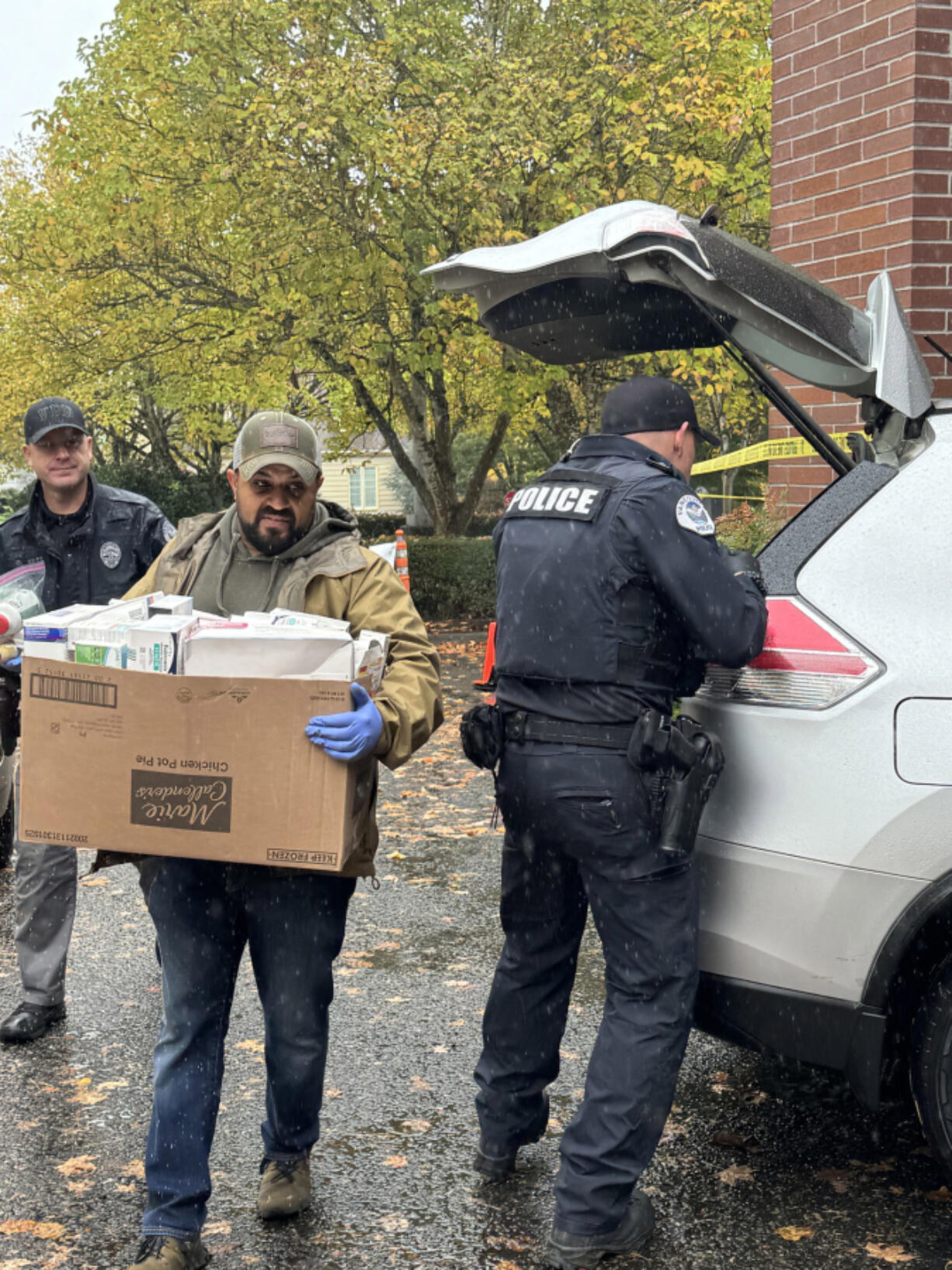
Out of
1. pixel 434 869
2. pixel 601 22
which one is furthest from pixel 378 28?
pixel 434 869

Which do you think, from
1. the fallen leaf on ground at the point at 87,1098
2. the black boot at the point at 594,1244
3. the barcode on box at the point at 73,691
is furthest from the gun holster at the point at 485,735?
A: the fallen leaf on ground at the point at 87,1098

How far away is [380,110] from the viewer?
47.6 ft

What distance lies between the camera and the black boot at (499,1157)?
11.6 ft

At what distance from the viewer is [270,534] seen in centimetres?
329

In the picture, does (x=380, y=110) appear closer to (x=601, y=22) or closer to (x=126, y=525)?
(x=601, y=22)

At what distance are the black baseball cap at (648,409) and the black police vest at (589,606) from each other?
144mm

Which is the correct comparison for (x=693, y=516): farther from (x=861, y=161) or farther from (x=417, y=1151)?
(x=861, y=161)

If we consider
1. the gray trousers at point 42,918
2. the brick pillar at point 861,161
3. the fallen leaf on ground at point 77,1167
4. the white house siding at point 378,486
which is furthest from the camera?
the white house siding at point 378,486

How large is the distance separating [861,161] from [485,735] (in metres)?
4.26

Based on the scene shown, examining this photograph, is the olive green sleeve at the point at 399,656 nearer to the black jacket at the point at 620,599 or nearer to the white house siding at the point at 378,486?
the black jacket at the point at 620,599

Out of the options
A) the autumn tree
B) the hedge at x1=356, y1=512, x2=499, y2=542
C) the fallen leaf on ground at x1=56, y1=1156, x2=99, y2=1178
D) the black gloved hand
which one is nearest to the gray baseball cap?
the black gloved hand

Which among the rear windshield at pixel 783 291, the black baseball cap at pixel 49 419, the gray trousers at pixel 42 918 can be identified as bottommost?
the gray trousers at pixel 42 918

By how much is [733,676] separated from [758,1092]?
146 centimetres

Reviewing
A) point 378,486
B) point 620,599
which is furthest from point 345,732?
point 378,486
